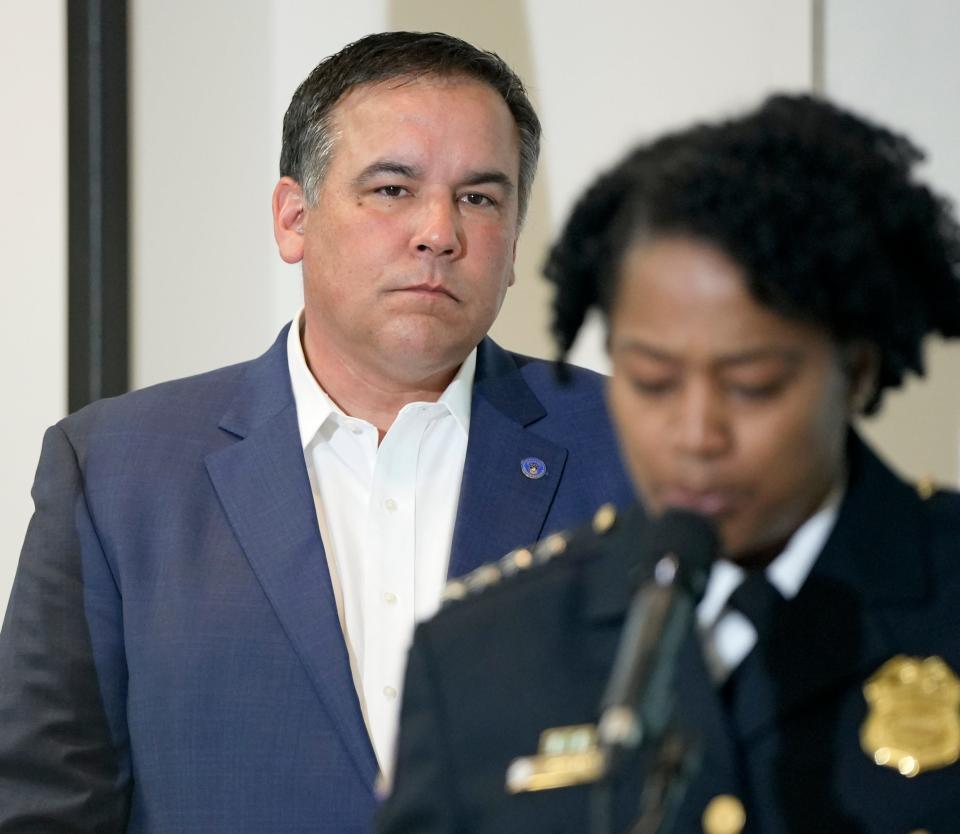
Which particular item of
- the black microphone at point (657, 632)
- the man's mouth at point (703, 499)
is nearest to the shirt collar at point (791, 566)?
the man's mouth at point (703, 499)

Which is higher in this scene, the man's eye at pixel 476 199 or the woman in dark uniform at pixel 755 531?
the man's eye at pixel 476 199

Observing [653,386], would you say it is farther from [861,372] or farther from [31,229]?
[31,229]

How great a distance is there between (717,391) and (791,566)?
183mm

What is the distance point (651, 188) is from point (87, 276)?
6.61ft

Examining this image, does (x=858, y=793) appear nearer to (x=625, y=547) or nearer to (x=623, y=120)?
(x=625, y=547)

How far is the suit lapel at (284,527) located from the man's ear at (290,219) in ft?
0.44

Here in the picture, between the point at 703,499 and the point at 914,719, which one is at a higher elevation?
the point at 703,499

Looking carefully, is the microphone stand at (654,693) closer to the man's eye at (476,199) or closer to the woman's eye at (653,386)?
the woman's eye at (653,386)

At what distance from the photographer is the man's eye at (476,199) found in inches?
80.0

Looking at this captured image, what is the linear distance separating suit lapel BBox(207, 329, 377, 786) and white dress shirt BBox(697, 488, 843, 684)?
2.49 ft

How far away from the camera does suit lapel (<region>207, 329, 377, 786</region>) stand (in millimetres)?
1868

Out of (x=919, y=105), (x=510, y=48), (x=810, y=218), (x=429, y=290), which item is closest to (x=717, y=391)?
(x=810, y=218)

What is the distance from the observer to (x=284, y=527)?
1961mm

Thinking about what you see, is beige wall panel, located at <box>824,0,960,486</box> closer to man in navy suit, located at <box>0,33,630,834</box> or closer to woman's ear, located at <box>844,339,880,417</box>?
man in navy suit, located at <box>0,33,630,834</box>
